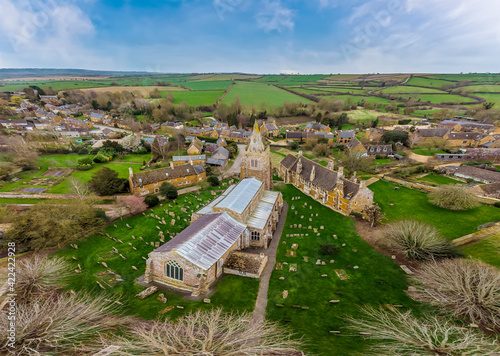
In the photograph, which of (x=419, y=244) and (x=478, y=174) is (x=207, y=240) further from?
(x=478, y=174)

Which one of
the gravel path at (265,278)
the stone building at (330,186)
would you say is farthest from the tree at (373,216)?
the gravel path at (265,278)

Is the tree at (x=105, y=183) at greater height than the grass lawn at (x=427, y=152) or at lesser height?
lesser

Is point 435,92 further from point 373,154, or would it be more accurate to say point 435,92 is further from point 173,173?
point 173,173

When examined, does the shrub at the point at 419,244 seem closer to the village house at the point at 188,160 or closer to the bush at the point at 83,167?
the village house at the point at 188,160

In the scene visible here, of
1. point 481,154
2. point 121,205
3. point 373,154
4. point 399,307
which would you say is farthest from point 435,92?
point 121,205

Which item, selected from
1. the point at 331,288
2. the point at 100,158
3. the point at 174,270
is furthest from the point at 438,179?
the point at 100,158

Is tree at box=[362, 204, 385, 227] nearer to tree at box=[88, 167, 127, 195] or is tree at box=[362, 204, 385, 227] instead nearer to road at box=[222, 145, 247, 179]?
road at box=[222, 145, 247, 179]
